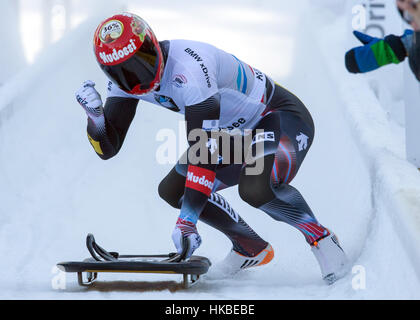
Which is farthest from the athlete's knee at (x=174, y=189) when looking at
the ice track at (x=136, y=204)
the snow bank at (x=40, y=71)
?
the snow bank at (x=40, y=71)

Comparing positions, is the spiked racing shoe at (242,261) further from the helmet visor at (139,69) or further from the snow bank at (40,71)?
the snow bank at (40,71)

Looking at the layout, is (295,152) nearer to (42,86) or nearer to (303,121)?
(303,121)

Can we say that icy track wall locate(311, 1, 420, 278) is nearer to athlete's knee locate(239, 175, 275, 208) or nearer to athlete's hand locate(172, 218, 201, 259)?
athlete's knee locate(239, 175, 275, 208)

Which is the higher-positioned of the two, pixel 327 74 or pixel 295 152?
pixel 327 74

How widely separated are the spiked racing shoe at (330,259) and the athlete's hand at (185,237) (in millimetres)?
645

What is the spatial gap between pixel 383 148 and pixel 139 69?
5.17ft

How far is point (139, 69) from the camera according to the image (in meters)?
2.56

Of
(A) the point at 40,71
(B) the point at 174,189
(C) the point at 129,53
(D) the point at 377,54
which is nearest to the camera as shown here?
(C) the point at 129,53

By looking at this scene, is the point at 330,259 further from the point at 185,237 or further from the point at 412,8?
the point at 412,8

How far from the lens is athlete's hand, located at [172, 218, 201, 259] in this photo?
2543 mm

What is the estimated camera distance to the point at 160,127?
539 cm

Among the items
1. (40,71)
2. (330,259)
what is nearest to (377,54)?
(330,259)
